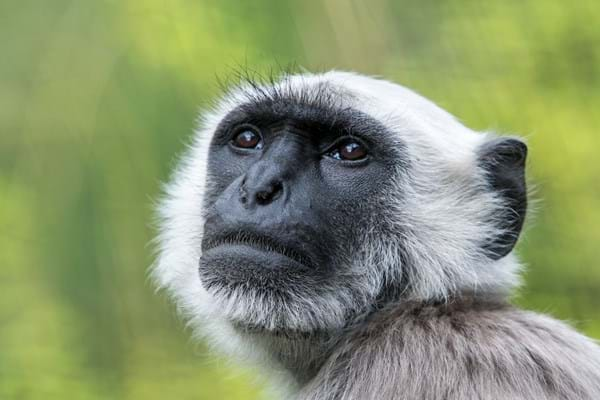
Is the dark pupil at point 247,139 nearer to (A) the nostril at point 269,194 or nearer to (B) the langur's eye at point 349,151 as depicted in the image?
(B) the langur's eye at point 349,151

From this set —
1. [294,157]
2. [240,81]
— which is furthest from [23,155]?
[294,157]

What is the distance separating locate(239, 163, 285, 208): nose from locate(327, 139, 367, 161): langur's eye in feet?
1.10

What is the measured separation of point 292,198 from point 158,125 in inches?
68.0

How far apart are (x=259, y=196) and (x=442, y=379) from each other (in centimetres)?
117

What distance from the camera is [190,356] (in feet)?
21.0

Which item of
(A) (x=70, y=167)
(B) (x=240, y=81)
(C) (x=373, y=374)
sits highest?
(B) (x=240, y=81)

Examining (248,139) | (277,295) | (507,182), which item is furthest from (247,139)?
(507,182)

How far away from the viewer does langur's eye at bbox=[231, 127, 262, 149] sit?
5148 millimetres

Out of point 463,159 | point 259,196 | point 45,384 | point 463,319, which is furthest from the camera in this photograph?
point 45,384

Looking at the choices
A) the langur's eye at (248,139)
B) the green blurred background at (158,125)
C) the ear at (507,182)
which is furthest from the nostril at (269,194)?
the green blurred background at (158,125)

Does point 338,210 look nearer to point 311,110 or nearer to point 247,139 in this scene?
point 311,110

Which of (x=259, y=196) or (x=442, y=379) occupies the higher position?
(x=259, y=196)

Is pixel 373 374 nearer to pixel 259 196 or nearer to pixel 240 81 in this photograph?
pixel 259 196

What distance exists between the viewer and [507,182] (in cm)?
501
